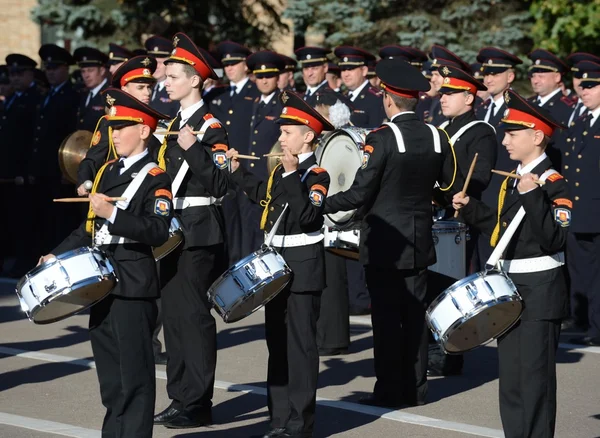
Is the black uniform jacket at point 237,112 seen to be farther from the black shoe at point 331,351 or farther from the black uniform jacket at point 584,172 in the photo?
the black shoe at point 331,351

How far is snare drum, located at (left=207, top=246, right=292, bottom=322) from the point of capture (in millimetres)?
7730

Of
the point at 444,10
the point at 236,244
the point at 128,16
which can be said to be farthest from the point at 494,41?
the point at 236,244

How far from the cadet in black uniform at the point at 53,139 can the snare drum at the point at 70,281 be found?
848 centimetres

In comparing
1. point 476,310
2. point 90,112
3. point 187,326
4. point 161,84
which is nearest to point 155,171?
point 187,326

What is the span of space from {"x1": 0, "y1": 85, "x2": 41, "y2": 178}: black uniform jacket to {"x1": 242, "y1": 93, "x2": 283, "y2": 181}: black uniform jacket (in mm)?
3331

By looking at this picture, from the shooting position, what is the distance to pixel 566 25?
1994 cm

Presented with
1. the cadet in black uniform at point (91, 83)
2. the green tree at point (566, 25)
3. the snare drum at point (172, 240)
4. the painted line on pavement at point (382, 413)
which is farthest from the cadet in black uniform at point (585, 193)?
the green tree at point (566, 25)

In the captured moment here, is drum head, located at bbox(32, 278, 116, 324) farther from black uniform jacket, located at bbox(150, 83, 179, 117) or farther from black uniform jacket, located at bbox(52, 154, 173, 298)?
black uniform jacket, located at bbox(150, 83, 179, 117)

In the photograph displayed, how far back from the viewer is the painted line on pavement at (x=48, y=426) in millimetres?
7961

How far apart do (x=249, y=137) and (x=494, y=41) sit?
6.82 metres

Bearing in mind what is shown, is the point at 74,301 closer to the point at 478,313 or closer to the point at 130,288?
the point at 130,288

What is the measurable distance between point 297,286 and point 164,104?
21.7ft

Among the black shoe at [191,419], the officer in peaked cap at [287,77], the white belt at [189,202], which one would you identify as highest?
the officer in peaked cap at [287,77]

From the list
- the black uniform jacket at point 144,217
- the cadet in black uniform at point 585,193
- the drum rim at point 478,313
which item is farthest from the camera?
the cadet in black uniform at point 585,193
